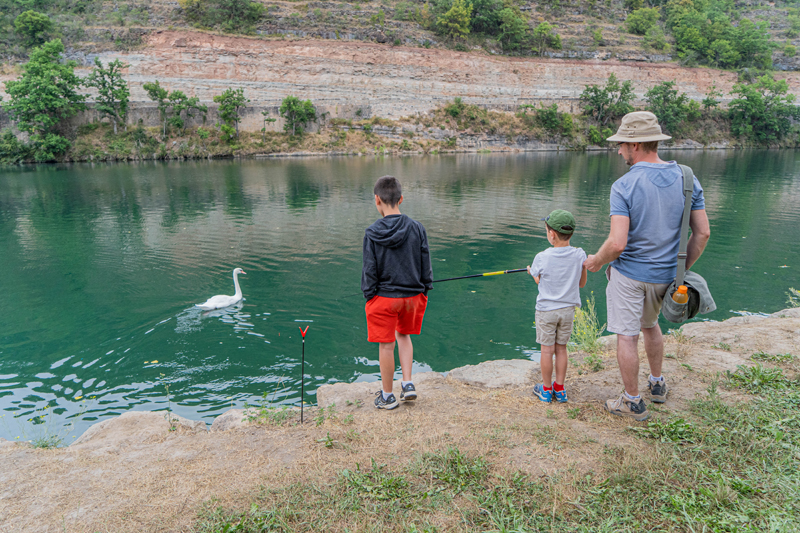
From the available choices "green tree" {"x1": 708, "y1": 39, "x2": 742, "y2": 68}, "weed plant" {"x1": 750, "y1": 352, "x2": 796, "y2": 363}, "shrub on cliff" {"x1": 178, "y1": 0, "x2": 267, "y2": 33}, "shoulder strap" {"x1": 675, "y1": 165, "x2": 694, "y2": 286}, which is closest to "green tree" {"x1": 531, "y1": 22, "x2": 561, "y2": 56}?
"green tree" {"x1": 708, "y1": 39, "x2": 742, "y2": 68}

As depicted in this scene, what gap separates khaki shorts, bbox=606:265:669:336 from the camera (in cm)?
390

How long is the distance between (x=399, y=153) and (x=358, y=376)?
54.8 metres

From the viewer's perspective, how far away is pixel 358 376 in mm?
6625

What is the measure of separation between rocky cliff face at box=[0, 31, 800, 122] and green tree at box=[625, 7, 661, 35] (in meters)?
16.6

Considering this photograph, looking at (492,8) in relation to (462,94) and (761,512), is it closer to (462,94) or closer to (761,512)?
(462,94)

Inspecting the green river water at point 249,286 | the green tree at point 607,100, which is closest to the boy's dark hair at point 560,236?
the green river water at point 249,286

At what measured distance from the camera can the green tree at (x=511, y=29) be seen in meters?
80.0

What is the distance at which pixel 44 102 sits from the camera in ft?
159

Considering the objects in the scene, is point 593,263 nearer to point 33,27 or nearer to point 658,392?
point 658,392

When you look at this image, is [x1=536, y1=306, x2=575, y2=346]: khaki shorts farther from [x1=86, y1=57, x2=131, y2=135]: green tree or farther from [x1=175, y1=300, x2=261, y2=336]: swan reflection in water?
[x1=86, y1=57, x2=131, y2=135]: green tree

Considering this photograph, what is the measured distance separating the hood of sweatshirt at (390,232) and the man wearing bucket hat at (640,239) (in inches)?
63.9

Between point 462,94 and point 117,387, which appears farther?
point 462,94

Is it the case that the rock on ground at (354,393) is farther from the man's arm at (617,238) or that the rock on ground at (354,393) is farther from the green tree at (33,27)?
the green tree at (33,27)

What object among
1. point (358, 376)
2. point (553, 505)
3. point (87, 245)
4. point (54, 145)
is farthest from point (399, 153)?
point (553, 505)
